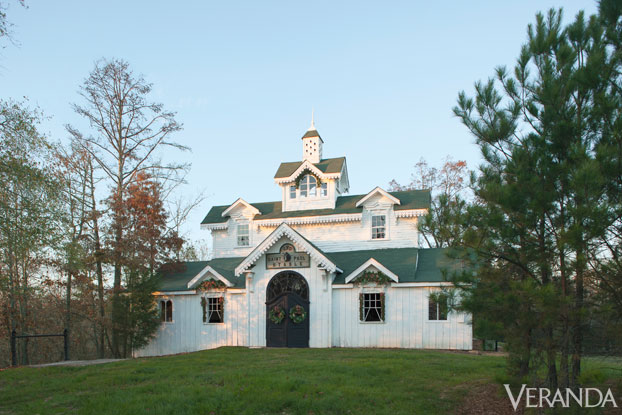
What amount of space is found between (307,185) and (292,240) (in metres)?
5.34

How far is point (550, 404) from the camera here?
8.04 meters

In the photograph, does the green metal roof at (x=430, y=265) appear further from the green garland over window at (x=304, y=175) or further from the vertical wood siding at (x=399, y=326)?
the green garland over window at (x=304, y=175)

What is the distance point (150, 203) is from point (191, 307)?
599 cm

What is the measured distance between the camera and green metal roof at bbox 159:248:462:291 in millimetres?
20172

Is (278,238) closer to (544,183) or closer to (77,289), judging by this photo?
(77,289)

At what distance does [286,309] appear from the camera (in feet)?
68.9

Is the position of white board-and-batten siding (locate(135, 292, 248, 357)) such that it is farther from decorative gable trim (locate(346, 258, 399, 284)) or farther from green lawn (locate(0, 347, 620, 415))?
green lawn (locate(0, 347, 620, 415))

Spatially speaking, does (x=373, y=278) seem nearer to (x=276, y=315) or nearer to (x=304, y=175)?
(x=276, y=315)

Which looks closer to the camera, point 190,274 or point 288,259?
point 288,259

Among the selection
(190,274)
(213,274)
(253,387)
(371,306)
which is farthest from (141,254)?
(253,387)

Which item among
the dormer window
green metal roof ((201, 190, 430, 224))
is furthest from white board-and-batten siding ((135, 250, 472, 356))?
the dormer window

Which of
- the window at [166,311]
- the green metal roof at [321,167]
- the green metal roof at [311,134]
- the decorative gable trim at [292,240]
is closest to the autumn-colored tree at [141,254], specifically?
the window at [166,311]

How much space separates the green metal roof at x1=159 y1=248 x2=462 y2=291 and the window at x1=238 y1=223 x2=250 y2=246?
0.92 meters

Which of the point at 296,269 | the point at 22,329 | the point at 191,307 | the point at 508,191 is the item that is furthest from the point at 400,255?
the point at 22,329
